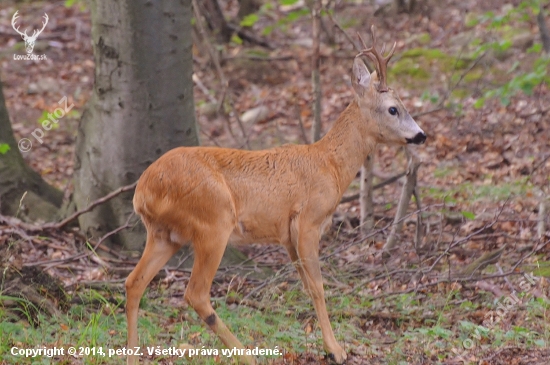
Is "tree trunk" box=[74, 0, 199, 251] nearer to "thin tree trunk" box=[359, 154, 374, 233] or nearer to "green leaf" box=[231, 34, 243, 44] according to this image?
"thin tree trunk" box=[359, 154, 374, 233]

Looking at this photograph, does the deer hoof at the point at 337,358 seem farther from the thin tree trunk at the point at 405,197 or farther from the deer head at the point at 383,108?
the thin tree trunk at the point at 405,197

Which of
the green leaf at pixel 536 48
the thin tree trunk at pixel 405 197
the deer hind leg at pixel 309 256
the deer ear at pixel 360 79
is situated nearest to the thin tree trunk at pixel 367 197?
the thin tree trunk at pixel 405 197

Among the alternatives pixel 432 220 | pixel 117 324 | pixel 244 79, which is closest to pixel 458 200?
pixel 432 220

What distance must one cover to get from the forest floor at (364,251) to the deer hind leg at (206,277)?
143mm

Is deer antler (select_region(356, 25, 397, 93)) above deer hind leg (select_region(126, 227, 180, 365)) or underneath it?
above

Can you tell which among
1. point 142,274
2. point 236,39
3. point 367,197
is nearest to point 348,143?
point 142,274

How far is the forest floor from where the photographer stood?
5.10m

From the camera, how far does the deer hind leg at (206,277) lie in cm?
471

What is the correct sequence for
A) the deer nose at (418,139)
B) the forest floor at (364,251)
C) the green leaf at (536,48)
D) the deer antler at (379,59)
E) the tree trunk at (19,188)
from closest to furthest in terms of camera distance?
the forest floor at (364,251)
the deer antler at (379,59)
the deer nose at (418,139)
the tree trunk at (19,188)
the green leaf at (536,48)

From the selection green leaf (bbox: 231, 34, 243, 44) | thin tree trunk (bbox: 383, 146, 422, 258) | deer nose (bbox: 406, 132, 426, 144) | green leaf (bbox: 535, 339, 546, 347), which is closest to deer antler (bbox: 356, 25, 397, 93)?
deer nose (bbox: 406, 132, 426, 144)

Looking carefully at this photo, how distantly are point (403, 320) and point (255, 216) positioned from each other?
149 cm

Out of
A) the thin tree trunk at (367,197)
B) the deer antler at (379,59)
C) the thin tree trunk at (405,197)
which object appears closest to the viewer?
the deer antler at (379,59)

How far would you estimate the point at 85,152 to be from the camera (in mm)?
7082

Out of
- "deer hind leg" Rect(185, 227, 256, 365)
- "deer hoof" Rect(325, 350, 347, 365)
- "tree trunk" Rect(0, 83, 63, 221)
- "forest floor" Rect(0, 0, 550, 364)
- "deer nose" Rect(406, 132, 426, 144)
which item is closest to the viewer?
"deer hind leg" Rect(185, 227, 256, 365)
